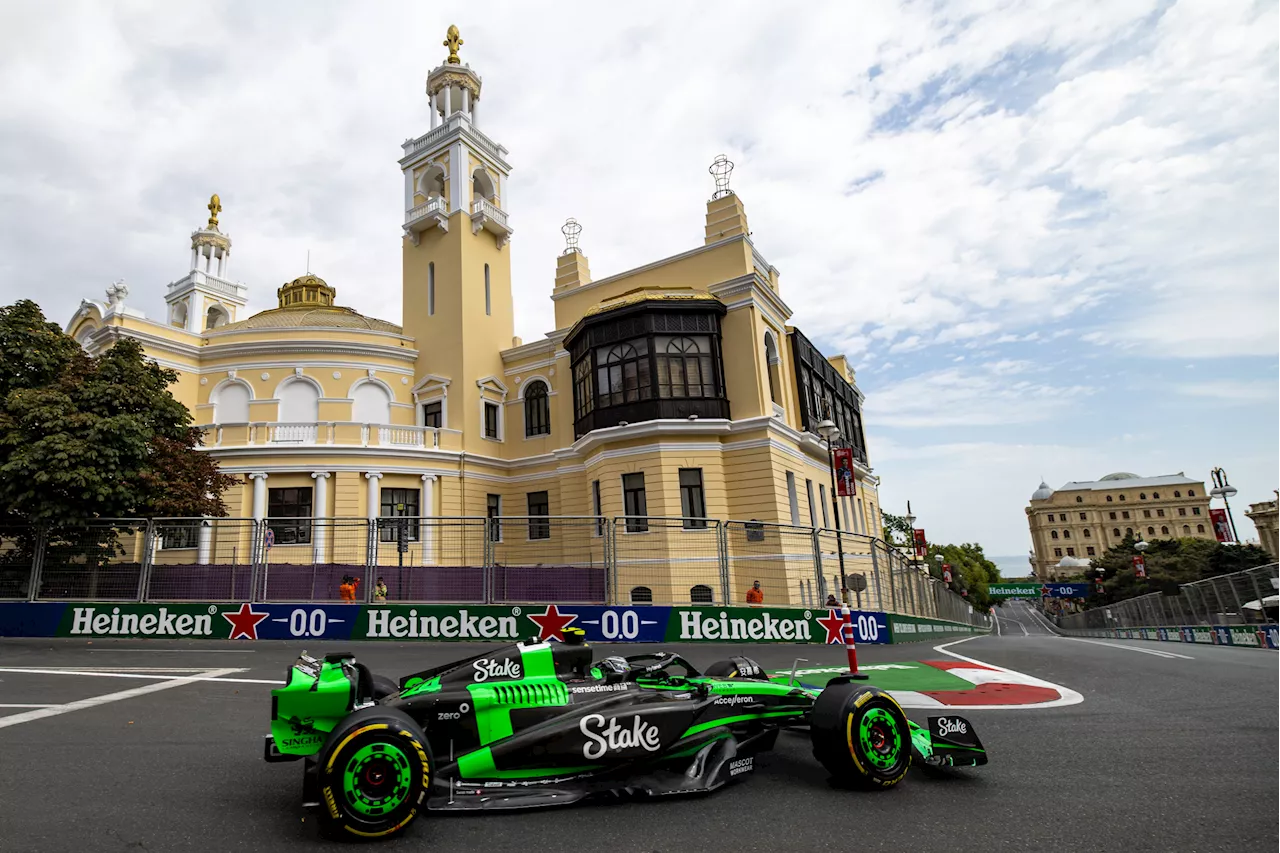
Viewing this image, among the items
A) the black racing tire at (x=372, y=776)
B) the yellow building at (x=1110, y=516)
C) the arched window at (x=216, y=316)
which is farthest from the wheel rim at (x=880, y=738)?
the yellow building at (x=1110, y=516)

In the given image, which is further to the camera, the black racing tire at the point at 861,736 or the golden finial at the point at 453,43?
the golden finial at the point at 453,43

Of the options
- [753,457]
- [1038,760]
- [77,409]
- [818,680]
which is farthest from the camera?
[753,457]

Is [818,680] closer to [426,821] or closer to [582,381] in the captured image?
[426,821]

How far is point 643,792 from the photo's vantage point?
14.4 ft

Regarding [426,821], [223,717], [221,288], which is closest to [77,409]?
[223,717]

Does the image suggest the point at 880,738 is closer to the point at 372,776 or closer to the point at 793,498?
the point at 372,776

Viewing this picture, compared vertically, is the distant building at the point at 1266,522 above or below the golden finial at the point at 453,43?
below

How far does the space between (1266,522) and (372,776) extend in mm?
118366

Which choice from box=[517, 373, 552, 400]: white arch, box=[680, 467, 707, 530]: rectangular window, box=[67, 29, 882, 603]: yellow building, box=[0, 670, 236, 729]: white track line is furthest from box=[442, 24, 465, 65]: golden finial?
box=[0, 670, 236, 729]: white track line

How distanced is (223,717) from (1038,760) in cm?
754

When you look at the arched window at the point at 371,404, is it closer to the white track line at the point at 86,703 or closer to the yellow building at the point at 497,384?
the yellow building at the point at 497,384

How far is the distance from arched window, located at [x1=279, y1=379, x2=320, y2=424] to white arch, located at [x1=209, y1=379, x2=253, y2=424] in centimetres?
157

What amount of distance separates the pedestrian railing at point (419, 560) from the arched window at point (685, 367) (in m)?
11.3

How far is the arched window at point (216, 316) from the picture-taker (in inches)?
Answer: 1796
